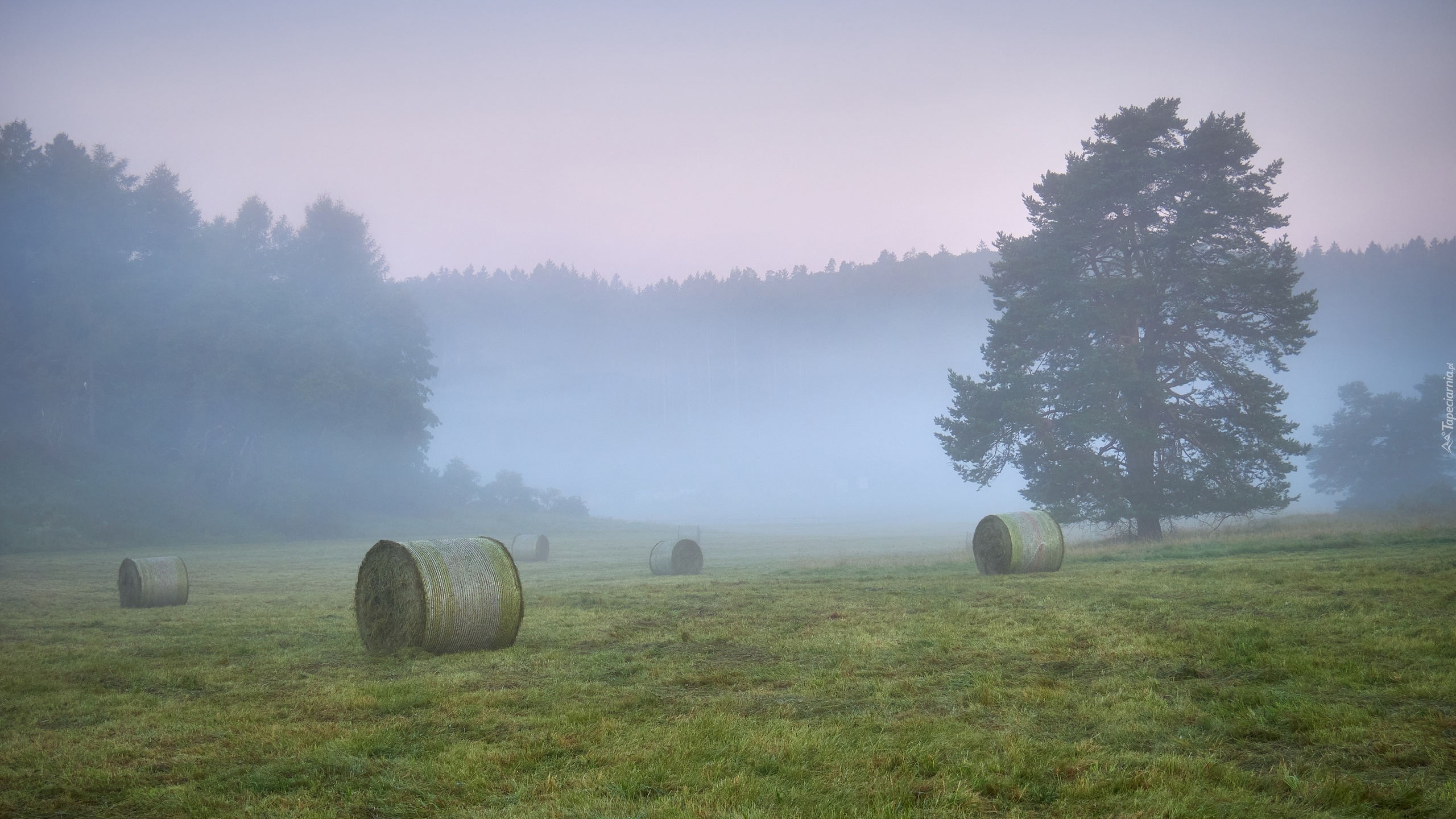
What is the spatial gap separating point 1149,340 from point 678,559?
1927 cm

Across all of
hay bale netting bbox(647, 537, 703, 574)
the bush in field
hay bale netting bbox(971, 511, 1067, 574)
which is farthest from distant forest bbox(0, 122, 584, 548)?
the bush in field

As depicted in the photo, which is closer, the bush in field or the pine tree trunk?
the pine tree trunk

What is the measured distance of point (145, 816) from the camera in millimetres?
5508

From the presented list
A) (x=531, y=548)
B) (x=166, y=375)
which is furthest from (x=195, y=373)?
(x=531, y=548)

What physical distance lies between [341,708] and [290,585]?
63.5ft

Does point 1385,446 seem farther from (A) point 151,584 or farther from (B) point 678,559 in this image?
(A) point 151,584

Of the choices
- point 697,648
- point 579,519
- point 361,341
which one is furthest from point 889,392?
point 697,648

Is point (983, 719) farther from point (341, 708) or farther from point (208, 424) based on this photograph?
point (208, 424)

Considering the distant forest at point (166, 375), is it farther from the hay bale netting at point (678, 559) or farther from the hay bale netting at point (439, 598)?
the hay bale netting at point (439, 598)

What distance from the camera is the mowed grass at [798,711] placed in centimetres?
548

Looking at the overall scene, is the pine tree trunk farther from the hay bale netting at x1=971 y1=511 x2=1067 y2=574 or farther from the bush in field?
the bush in field

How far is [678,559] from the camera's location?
92.4 ft

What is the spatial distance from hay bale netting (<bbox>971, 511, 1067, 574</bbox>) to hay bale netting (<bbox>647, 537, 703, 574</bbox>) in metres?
10.4

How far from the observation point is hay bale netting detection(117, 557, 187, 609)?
19.3 metres
